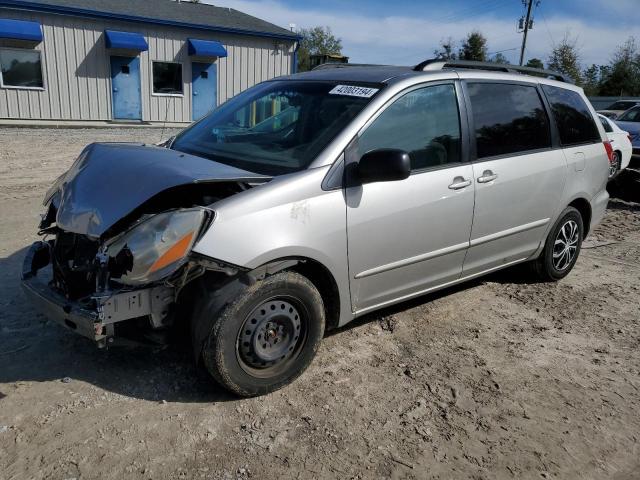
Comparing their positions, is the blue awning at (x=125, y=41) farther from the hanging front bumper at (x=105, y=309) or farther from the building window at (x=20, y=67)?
the hanging front bumper at (x=105, y=309)

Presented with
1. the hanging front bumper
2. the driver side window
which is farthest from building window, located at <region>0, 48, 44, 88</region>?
the driver side window

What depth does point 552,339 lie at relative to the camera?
13.7 feet

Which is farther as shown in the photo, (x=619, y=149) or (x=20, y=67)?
(x=20, y=67)

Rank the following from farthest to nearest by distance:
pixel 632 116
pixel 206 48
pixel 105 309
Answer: pixel 206 48, pixel 632 116, pixel 105 309

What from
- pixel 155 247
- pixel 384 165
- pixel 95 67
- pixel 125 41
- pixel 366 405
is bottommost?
pixel 366 405

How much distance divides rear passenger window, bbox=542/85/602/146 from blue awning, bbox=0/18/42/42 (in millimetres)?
14526

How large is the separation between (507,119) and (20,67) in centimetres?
1532

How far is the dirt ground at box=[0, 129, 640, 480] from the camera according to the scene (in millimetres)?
2666

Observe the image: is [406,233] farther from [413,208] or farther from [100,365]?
[100,365]

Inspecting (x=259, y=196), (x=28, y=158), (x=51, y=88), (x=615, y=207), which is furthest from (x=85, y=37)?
(x=259, y=196)

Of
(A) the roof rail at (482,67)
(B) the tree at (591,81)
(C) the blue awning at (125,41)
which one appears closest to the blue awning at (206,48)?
(C) the blue awning at (125,41)

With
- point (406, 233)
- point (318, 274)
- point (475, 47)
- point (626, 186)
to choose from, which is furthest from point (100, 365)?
point (475, 47)

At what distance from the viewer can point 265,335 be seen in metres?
3.13

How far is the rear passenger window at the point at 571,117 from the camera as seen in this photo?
191 inches
